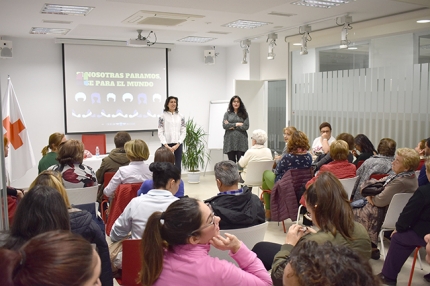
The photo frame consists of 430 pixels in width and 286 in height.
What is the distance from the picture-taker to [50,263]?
3.35ft

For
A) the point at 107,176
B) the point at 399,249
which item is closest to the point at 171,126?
the point at 107,176

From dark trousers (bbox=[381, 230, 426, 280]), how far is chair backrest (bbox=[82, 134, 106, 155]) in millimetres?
6286

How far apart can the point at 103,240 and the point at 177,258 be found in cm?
85

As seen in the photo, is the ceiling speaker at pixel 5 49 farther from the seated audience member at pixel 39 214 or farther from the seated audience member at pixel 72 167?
the seated audience member at pixel 39 214

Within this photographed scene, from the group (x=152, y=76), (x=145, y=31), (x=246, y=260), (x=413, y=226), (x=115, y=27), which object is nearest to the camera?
(x=246, y=260)

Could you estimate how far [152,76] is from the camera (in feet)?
29.1

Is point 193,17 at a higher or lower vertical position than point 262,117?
higher

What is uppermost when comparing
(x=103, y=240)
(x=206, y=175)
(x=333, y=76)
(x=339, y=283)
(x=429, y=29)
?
(x=429, y=29)

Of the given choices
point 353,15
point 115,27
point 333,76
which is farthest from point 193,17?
point 333,76

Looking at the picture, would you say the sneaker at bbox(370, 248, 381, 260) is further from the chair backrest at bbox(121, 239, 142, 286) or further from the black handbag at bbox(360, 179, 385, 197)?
the chair backrest at bbox(121, 239, 142, 286)

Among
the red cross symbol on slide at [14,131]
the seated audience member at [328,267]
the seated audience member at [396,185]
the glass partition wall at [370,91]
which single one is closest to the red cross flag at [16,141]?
the red cross symbol on slide at [14,131]

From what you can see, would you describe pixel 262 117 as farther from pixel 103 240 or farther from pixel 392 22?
pixel 103 240

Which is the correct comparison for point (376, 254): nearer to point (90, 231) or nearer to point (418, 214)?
point (418, 214)

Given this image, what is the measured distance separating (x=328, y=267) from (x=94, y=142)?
25.7 feet
